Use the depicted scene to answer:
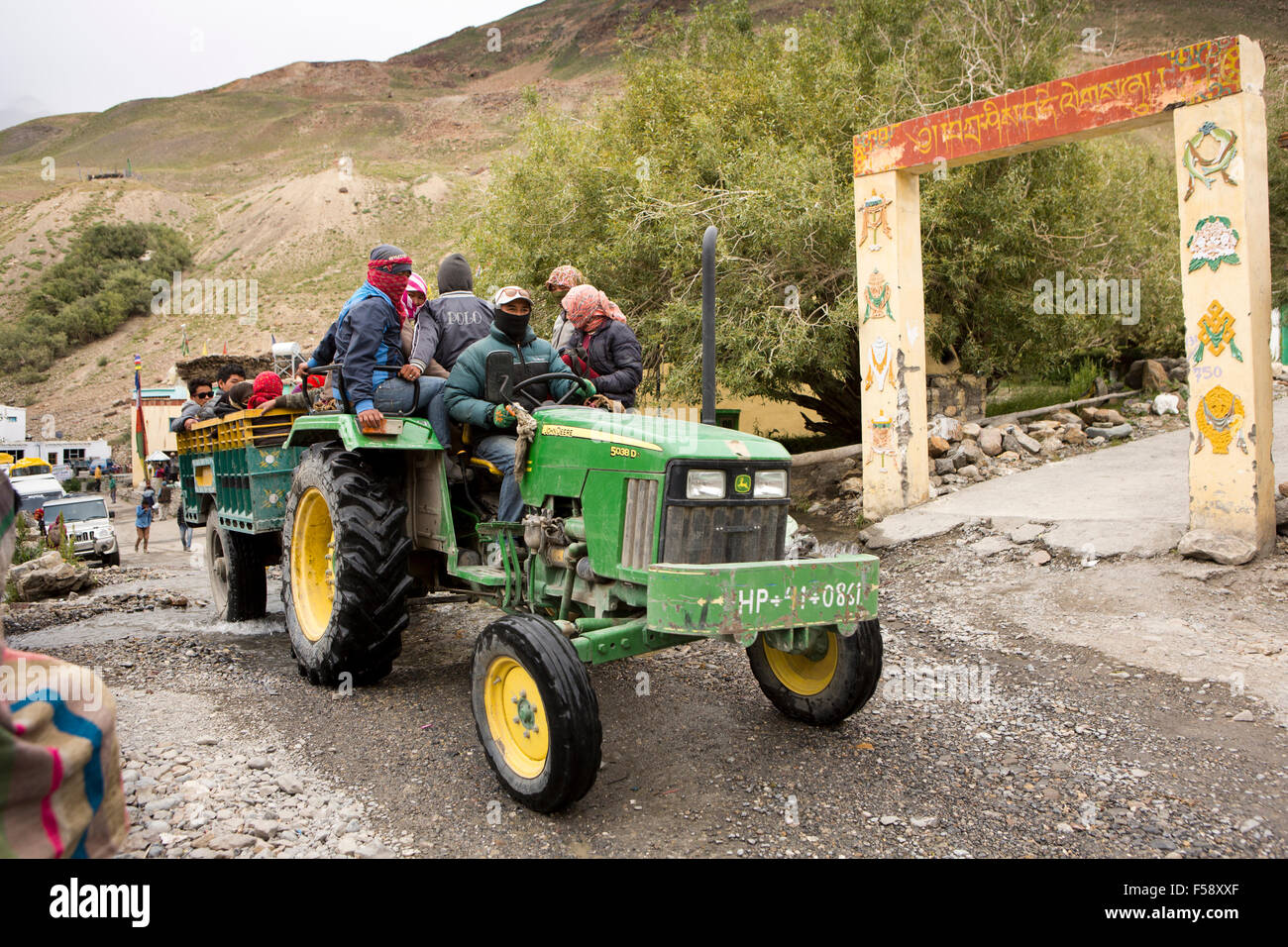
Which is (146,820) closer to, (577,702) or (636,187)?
(577,702)

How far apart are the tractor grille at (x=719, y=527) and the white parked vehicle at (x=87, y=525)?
14.9 m

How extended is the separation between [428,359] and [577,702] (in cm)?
267

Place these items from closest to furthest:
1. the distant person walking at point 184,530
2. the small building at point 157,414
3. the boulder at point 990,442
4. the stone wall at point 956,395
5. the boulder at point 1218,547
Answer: the boulder at point 1218,547
the distant person walking at point 184,530
the boulder at point 990,442
the stone wall at point 956,395
the small building at point 157,414

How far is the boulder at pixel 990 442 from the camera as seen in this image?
10867 mm

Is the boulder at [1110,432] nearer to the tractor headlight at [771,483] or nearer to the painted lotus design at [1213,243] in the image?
the painted lotus design at [1213,243]

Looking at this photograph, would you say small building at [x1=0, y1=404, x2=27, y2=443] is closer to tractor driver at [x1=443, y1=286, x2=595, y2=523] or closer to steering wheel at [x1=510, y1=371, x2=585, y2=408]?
tractor driver at [x1=443, y1=286, x2=595, y2=523]

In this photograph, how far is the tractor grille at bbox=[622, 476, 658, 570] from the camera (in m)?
3.74

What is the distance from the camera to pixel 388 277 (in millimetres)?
5512

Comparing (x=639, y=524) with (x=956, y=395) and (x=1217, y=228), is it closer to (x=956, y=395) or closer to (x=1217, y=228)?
(x=1217, y=228)

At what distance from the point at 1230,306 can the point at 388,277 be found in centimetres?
623

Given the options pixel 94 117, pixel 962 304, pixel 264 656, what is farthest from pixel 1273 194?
pixel 94 117

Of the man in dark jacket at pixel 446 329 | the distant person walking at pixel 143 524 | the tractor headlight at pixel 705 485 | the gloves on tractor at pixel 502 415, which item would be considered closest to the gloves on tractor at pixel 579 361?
the man in dark jacket at pixel 446 329

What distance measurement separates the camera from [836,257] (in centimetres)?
1130

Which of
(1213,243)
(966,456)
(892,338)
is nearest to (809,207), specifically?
(892,338)
